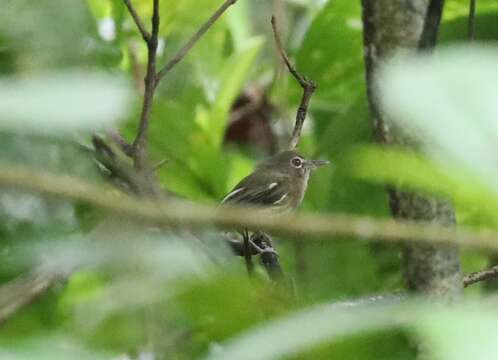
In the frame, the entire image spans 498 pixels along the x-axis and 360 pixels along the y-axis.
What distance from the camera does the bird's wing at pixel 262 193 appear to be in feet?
13.1

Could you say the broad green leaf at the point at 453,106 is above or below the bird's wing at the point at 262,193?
below

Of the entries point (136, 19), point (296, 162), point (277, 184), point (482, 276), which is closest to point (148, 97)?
point (136, 19)

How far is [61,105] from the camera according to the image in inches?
16.6

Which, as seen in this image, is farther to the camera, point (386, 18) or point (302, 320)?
point (386, 18)

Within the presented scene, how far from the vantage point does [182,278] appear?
0.53 m

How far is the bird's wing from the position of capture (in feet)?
13.1

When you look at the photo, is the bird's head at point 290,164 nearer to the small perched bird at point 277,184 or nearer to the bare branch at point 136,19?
the small perched bird at point 277,184

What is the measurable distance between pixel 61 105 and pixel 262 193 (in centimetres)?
390

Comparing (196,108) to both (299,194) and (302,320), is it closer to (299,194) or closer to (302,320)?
(299,194)

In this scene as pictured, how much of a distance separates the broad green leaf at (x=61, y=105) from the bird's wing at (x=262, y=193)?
11.2 ft

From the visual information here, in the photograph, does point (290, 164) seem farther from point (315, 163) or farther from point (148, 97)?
point (148, 97)

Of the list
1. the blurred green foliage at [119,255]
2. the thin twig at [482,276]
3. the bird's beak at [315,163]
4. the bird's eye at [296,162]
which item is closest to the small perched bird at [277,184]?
the bird's eye at [296,162]

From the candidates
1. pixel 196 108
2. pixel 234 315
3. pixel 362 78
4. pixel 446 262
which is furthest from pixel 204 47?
pixel 234 315

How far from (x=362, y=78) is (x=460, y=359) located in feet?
9.42
